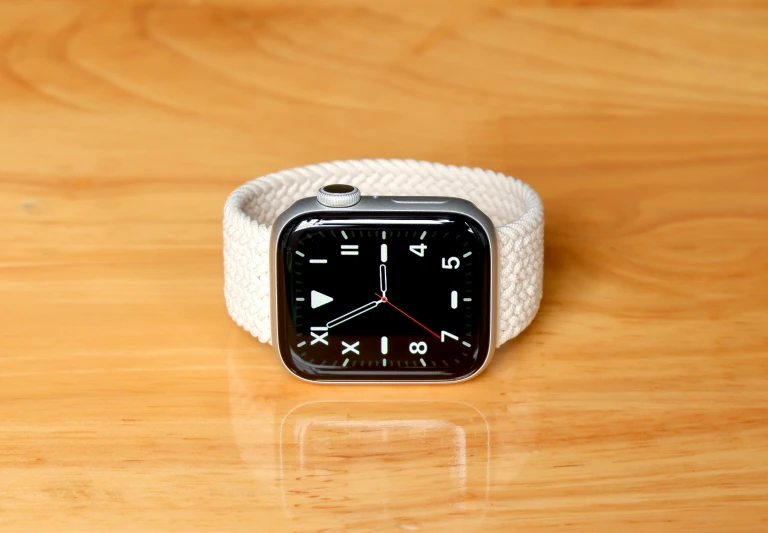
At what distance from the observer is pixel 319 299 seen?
1118 mm

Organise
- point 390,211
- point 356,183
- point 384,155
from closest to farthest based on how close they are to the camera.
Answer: point 390,211
point 356,183
point 384,155

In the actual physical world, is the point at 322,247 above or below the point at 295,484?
above

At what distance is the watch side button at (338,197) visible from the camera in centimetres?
110

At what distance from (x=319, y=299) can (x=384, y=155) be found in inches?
27.9

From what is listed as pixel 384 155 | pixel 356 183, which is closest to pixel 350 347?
pixel 356 183

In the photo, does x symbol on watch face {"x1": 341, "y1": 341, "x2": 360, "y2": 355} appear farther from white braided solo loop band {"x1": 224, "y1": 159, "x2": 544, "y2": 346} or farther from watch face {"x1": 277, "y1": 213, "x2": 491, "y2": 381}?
white braided solo loop band {"x1": 224, "y1": 159, "x2": 544, "y2": 346}

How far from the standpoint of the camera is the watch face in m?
1.10

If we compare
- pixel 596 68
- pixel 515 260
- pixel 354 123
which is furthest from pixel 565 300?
pixel 596 68

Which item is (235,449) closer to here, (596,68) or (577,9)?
(596,68)

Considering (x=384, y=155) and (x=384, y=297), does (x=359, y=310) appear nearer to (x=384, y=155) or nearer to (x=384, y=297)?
(x=384, y=297)

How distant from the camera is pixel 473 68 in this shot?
1995mm

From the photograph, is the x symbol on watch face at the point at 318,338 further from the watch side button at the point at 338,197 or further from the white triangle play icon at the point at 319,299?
the watch side button at the point at 338,197

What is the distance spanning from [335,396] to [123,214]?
0.59 m

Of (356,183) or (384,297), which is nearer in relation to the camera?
(384,297)
